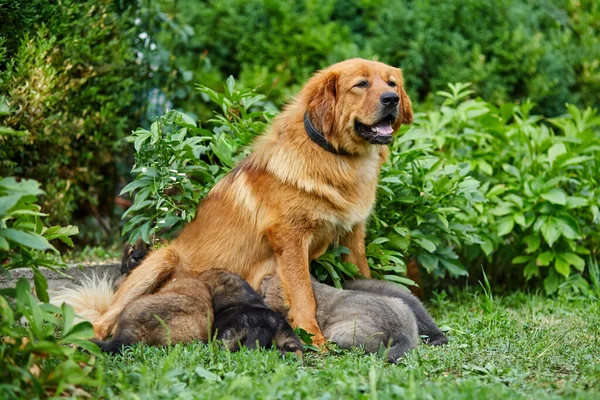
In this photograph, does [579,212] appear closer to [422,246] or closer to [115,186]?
[422,246]

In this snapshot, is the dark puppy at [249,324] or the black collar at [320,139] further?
the black collar at [320,139]

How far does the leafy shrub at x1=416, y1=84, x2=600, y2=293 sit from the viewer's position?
6.31m

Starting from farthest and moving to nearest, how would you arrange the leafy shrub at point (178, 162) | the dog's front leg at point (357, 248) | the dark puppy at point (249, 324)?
the dog's front leg at point (357, 248) < the leafy shrub at point (178, 162) < the dark puppy at point (249, 324)

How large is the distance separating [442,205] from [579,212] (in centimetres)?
155

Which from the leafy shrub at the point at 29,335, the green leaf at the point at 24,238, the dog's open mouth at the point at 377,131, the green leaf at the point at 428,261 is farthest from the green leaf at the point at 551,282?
the green leaf at the point at 24,238

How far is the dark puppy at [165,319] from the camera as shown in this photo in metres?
4.22

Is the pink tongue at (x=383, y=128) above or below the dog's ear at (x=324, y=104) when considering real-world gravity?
below

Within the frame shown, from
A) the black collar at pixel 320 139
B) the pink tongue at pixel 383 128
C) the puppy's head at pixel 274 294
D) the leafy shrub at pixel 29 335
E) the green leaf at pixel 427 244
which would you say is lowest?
the puppy's head at pixel 274 294

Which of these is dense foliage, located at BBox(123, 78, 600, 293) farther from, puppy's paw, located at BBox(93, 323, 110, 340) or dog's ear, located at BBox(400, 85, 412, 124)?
puppy's paw, located at BBox(93, 323, 110, 340)

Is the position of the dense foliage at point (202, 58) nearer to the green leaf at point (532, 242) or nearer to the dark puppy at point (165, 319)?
the dark puppy at point (165, 319)

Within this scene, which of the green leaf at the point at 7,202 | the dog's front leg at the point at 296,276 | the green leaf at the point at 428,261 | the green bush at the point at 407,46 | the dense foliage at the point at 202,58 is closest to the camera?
the green leaf at the point at 7,202

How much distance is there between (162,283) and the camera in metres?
5.03

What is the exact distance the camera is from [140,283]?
492 centimetres

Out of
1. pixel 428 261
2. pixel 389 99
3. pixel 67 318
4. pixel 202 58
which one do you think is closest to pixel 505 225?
pixel 428 261
